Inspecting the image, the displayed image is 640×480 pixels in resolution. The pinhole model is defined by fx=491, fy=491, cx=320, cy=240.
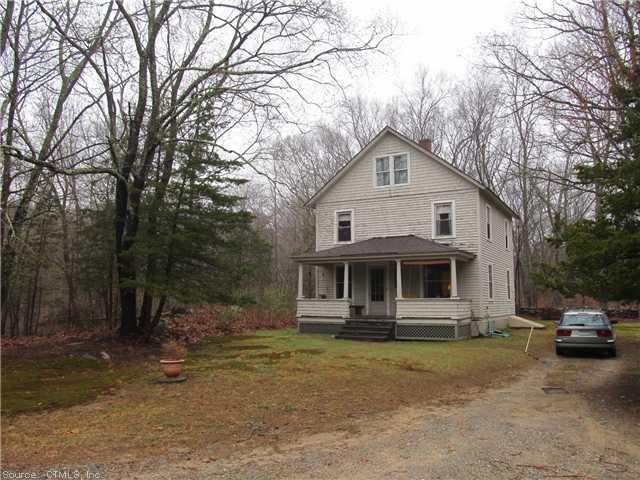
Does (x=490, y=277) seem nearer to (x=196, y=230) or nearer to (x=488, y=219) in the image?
(x=488, y=219)

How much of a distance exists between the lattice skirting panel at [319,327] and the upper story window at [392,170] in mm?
6613

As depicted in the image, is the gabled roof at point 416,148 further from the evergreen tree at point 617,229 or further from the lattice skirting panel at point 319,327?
the evergreen tree at point 617,229

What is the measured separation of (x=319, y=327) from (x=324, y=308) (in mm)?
820

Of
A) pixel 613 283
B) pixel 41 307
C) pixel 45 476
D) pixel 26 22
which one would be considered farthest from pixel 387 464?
pixel 41 307

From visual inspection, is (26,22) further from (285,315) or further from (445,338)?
Answer: (285,315)

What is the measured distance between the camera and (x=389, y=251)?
1875 cm

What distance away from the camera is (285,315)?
26.9 meters

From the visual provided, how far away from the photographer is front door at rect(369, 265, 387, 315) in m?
21.1

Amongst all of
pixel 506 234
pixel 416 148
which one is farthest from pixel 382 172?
pixel 506 234

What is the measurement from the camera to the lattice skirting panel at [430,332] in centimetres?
1795

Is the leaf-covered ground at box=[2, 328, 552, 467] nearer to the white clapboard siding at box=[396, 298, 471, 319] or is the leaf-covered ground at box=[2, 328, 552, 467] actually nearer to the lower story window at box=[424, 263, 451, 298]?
the white clapboard siding at box=[396, 298, 471, 319]

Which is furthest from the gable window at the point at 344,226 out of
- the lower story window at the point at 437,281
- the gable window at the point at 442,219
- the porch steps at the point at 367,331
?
the porch steps at the point at 367,331

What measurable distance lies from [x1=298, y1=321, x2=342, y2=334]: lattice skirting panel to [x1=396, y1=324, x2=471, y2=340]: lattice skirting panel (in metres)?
2.73

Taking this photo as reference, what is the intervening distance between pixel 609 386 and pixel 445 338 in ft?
27.0
